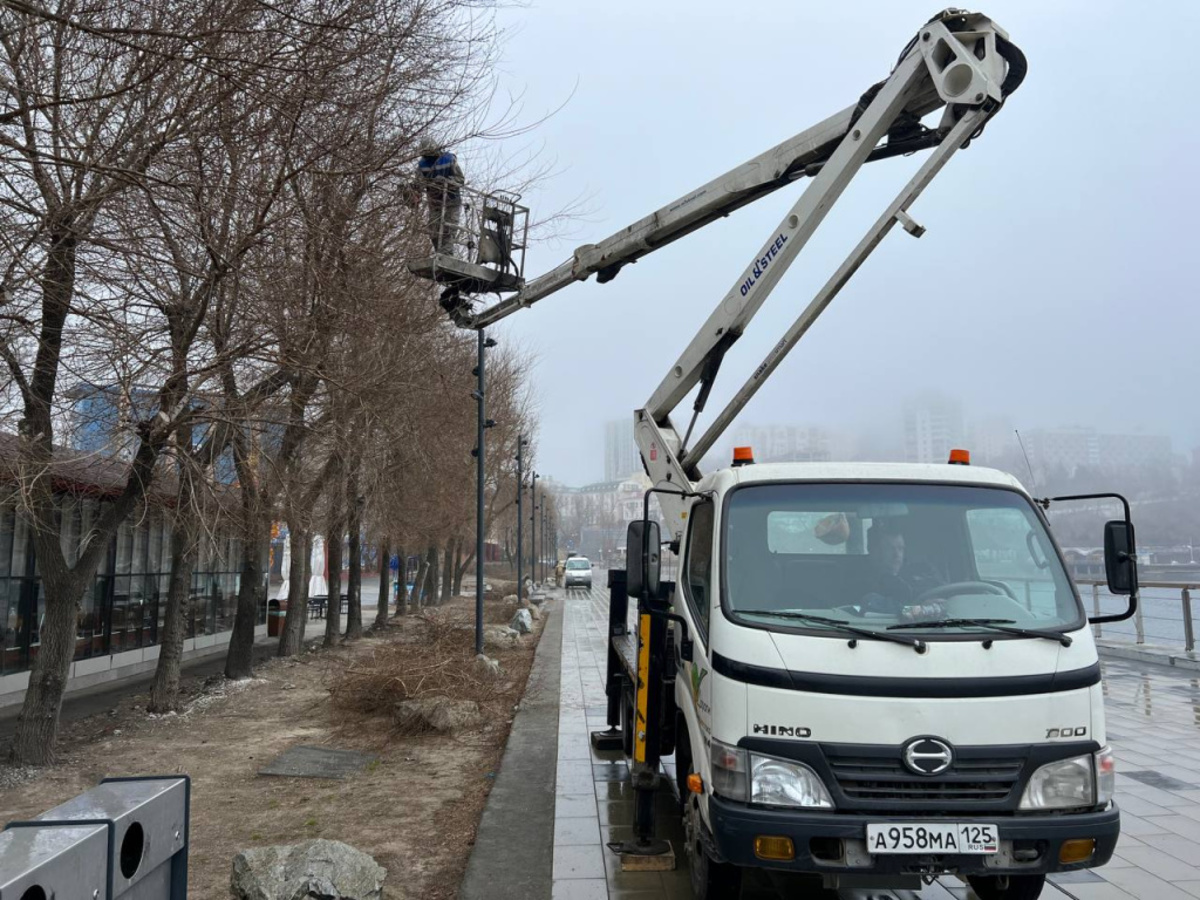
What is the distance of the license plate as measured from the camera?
3697 millimetres

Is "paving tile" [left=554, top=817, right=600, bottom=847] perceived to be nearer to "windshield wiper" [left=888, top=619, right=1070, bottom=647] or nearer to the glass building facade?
"windshield wiper" [left=888, top=619, right=1070, bottom=647]

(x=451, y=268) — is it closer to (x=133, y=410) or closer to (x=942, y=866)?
(x=133, y=410)

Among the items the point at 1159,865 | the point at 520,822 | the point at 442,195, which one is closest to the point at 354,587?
the point at 442,195

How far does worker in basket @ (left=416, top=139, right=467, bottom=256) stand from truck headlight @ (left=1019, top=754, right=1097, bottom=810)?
7.74m

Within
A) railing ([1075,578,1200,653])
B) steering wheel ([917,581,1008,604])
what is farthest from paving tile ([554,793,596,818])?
railing ([1075,578,1200,653])

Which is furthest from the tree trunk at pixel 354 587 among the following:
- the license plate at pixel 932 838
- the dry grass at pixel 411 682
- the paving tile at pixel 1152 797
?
the license plate at pixel 932 838

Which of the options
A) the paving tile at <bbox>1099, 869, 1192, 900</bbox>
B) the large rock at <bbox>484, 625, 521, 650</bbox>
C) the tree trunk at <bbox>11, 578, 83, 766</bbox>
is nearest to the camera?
the paving tile at <bbox>1099, 869, 1192, 900</bbox>

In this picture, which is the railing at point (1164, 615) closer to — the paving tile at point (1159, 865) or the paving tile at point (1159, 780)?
the paving tile at point (1159, 780)

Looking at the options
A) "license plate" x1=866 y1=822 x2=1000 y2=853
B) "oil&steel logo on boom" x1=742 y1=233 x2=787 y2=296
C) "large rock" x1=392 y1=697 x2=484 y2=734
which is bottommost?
"large rock" x1=392 y1=697 x2=484 y2=734

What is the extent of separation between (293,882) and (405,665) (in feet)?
22.8

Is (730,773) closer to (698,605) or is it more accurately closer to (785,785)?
(785,785)

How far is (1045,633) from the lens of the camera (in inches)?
161

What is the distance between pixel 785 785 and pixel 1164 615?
13.6 meters

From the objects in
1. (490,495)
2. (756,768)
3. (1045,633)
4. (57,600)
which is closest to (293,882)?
(756,768)
